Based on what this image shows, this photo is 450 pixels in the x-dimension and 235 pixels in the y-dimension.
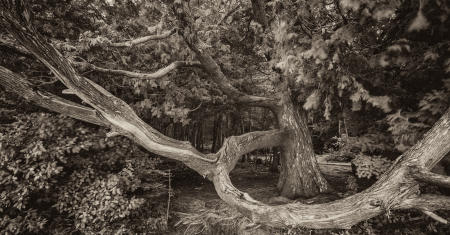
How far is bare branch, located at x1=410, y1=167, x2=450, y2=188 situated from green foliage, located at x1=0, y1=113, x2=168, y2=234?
4549mm

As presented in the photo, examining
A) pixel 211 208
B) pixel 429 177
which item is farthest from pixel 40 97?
pixel 429 177

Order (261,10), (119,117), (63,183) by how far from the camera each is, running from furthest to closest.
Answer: (261,10), (63,183), (119,117)

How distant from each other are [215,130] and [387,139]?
8299 millimetres

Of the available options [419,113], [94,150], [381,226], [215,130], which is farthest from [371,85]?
[215,130]

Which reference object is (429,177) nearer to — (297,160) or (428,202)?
(428,202)

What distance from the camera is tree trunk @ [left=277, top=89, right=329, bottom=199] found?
5723 mm

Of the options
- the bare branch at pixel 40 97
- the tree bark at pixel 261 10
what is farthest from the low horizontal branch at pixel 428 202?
the bare branch at pixel 40 97

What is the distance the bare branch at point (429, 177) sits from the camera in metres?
3.07

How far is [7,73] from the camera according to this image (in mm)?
4320

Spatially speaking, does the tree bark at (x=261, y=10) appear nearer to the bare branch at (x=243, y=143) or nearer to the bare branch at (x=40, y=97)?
the bare branch at (x=243, y=143)

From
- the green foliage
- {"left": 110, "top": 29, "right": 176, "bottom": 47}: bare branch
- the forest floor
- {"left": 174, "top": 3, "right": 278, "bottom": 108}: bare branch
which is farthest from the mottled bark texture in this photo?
{"left": 110, "top": 29, "right": 176, "bottom": 47}: bare branch

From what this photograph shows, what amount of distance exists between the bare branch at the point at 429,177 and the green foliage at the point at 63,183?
4549 mm

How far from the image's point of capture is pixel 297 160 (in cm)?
582

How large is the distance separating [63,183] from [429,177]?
251 inches
